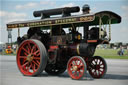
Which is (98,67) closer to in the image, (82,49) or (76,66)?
(82,49)

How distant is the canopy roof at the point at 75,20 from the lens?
992 cm

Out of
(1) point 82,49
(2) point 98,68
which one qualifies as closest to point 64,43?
(1) point 82,49

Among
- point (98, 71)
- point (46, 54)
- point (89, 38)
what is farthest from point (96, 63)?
point (46, 54)

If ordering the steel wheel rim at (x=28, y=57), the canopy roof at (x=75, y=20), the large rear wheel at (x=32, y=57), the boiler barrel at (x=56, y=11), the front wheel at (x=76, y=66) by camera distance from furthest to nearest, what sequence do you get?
the steel wheel rim at (x=28, y=57), the boiler barrel at (x=56, y=11), the large rear wheel at (x=32, y=57), the front wheel at (x=76, y=66), the canopy roof at (x=75, y=20)

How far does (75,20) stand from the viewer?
1024 cm

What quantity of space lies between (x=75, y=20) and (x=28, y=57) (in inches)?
108

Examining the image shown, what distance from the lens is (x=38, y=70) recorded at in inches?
428

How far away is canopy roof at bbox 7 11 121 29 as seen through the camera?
391 inches

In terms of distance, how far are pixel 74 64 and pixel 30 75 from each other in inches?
81.9

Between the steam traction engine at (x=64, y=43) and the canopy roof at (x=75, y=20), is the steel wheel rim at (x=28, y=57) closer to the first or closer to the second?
the steam traction engine at (x=64, y=43)

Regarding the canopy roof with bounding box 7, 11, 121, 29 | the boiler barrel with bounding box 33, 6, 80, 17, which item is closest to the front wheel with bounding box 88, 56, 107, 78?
the canopy roof with bounding box 7, 11, 121, 29

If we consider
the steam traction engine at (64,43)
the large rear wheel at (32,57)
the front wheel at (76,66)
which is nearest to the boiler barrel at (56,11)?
the steam traction engine at (64,43)

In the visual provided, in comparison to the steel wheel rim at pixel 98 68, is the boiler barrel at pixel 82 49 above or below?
above

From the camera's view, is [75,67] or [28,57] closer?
[75,67]
